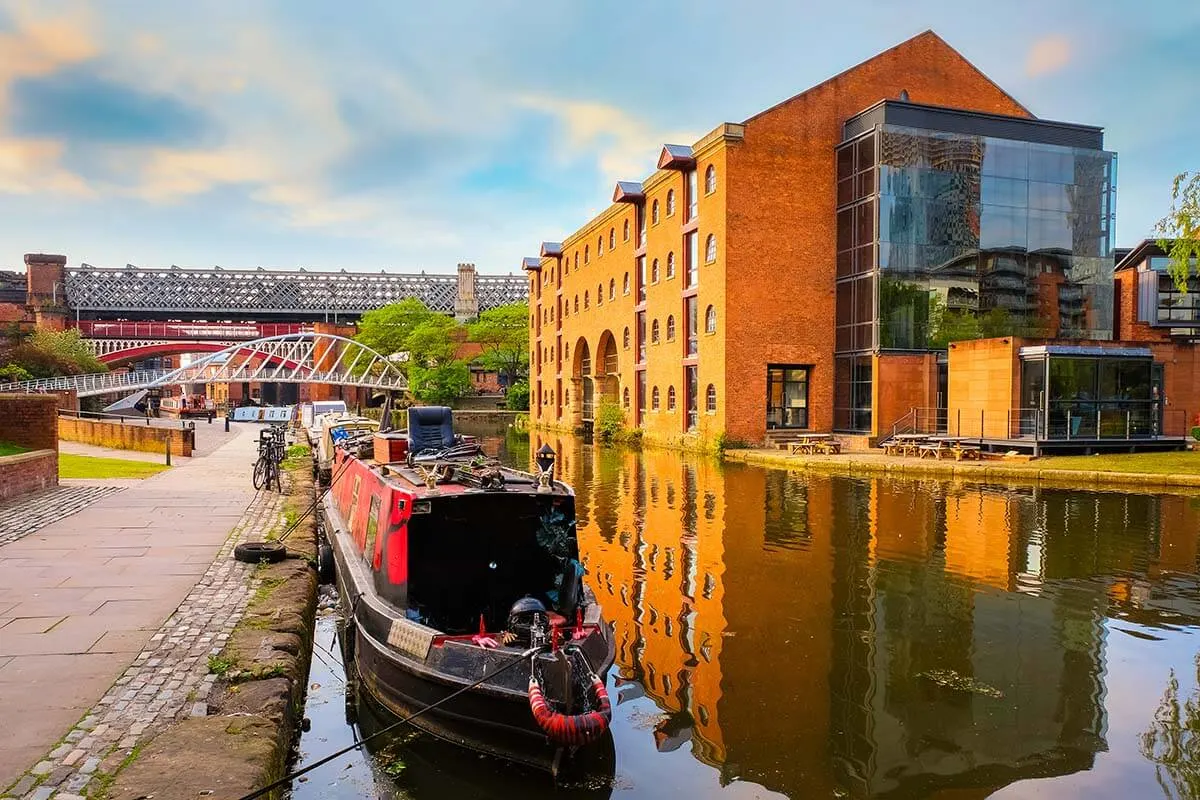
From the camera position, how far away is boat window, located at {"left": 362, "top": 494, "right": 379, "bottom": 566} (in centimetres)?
783

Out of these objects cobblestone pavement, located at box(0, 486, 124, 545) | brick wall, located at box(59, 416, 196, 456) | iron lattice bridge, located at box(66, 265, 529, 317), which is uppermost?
iron lattice bridge, located at box(66, 265, 529, 317)

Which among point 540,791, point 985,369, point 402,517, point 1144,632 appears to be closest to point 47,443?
point 402,517

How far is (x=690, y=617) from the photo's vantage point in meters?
8.48

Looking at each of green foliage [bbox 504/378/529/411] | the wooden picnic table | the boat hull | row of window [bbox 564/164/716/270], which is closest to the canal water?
the boat hull

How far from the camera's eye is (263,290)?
9919 centimetres

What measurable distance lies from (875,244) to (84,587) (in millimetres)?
24609

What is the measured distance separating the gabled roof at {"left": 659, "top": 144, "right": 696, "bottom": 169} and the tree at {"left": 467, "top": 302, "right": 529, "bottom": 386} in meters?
32.0

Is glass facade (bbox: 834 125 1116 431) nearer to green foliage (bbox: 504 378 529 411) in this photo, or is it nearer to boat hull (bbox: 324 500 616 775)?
boat hull (bbox: 324 500 616 775)

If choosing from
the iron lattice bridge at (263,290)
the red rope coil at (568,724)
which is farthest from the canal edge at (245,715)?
the iron lattice bridge at (263,290)

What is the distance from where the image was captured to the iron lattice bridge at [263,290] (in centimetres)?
9375

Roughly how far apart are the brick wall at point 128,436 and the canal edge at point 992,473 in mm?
16925

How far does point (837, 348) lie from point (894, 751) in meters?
24.7

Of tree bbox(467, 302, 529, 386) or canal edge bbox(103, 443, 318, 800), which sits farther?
tree bbox(467, 302, 529, 386)

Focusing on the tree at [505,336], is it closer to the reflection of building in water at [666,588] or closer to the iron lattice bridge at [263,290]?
the iron lattice bridge at [263,290]
